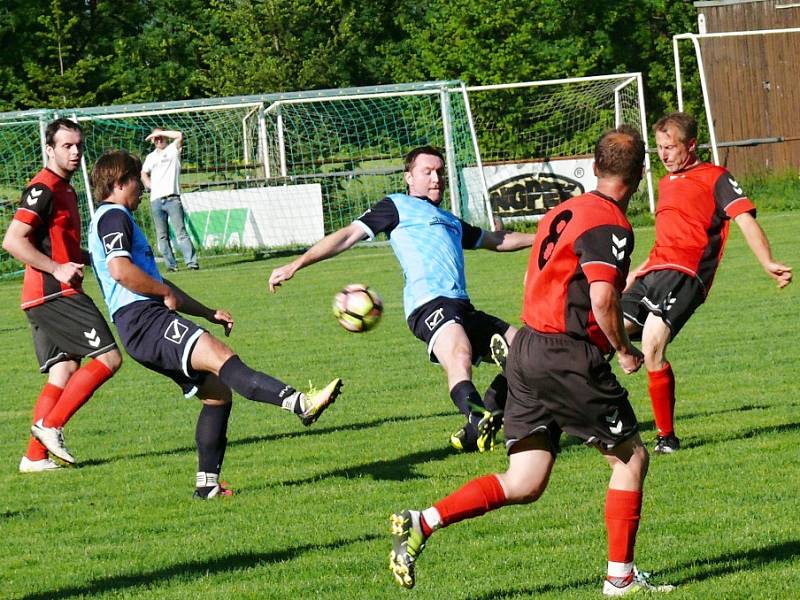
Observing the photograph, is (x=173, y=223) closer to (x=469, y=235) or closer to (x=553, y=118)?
(x=553, y=118)

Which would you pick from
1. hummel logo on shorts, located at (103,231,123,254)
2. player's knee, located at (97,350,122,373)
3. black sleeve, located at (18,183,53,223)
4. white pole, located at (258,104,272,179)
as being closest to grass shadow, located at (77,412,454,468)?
player's knee, located at (97,350,122,373)

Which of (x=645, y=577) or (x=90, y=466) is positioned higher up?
(x=645, y=577)

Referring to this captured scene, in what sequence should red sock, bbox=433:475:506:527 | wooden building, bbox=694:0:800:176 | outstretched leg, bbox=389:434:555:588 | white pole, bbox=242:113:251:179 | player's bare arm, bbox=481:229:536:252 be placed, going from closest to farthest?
outstretched leg, bbox=389:434:555:588, red sock, bbox=433:475:506:527, player's bare arm, bbox=481:229:536:252, white pole, bbox=242:113:251:179, wooden building, bbox=694:0:800:176

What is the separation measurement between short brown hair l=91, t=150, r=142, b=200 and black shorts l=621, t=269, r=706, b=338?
2856 millimetres

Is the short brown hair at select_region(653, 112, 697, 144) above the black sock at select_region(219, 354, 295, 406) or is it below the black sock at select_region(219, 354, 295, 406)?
above

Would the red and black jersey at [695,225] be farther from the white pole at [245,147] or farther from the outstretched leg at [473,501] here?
the white pole at [245,147]

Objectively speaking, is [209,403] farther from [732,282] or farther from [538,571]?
[732,282]

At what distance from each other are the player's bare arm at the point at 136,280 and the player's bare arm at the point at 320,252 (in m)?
0.53

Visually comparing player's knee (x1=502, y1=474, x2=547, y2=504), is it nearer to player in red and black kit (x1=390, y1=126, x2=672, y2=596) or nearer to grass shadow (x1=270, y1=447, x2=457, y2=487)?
player in red and black kit (x1=390, y1=126, x2=672, y2=596)

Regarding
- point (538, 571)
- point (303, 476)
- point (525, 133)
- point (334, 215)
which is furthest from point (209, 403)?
point (525, 133)

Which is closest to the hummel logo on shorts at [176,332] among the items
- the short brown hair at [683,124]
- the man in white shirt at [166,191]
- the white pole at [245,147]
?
the short brown hair at [683,124]

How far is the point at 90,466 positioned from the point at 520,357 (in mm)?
4032

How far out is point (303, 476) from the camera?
25.0 ft

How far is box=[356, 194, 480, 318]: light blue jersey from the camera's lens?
7879mm
